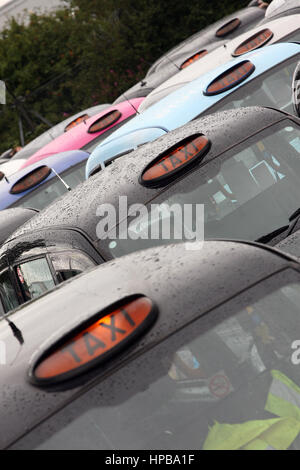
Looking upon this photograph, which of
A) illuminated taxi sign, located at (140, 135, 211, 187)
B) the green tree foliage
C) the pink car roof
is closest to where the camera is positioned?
illuminated taxi sign, located at (140, 135, 211, 187)

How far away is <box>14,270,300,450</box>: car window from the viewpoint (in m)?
2.16

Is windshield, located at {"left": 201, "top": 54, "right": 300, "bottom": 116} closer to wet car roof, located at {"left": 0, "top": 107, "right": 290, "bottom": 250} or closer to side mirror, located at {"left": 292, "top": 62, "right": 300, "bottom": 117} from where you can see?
side mirror, located at {"left": 292, "top": 62, "right": 300, "bottom": 117}

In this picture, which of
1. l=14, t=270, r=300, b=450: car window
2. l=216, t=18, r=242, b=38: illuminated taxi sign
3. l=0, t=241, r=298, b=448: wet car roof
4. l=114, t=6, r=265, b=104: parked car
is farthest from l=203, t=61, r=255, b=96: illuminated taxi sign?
l=216, t=18, r=242, b=38: illuminated taxi sign

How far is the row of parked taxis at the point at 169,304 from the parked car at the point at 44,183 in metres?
2.60

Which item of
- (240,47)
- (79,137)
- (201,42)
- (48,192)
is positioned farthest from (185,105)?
(201,42)

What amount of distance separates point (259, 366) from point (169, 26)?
17.6m

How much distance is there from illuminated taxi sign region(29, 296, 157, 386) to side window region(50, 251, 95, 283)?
66.8 inches

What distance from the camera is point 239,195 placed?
13.9 feet

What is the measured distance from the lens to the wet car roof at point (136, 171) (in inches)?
169

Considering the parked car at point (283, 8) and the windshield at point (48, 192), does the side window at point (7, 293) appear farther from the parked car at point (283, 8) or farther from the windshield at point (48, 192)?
the parked car at point (283, 8)

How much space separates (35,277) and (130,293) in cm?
214

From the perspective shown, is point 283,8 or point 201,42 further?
point 201,42

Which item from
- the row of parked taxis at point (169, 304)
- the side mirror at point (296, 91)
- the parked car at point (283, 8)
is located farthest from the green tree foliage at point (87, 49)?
the row of parked taxis at point (169, 304)

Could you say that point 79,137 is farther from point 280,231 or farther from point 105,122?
point 280,231
